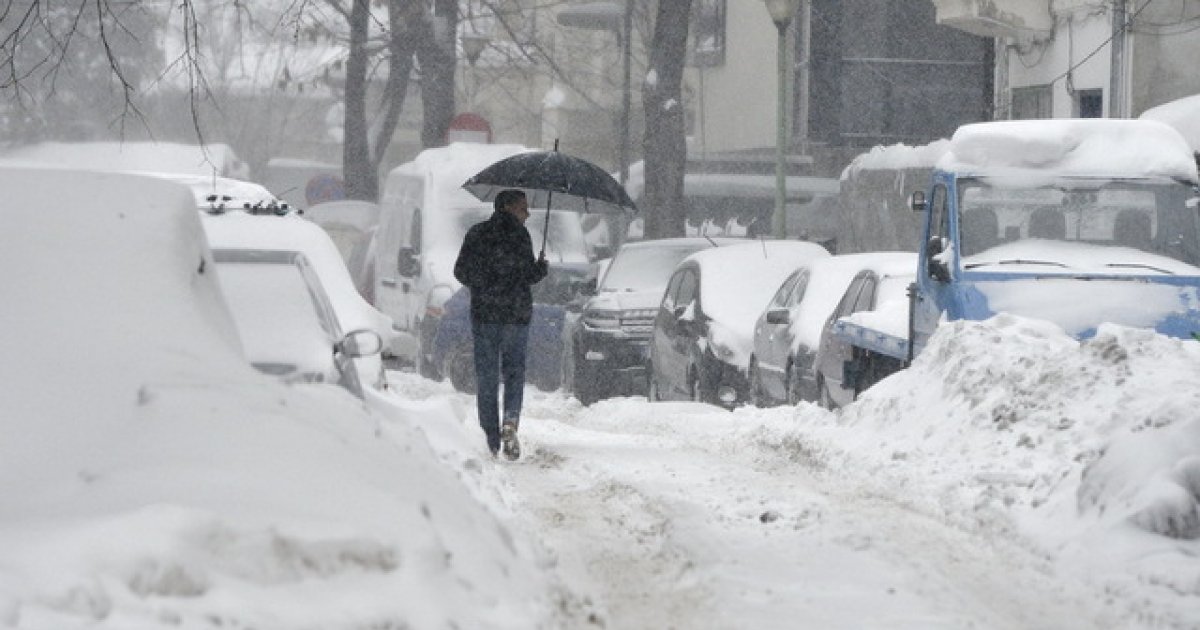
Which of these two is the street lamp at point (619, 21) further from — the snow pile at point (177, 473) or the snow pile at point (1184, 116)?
the snow pile at point (177, 473)

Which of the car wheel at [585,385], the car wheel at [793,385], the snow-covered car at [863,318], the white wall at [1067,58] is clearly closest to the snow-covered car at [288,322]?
the snow-covered car at [863,318]

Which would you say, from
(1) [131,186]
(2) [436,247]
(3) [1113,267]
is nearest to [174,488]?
(1) [131,186]

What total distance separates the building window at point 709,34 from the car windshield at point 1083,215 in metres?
34.0

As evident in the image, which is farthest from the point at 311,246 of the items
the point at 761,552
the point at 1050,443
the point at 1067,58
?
the point at 1067,58

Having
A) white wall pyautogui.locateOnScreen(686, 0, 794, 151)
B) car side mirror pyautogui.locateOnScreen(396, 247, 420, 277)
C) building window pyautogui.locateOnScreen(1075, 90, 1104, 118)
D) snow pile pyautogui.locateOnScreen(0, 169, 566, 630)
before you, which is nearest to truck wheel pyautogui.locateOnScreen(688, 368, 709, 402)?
car side mirror pyautogui.locateOnScreen(396, 247, 420, 277)

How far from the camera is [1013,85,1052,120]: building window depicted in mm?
30438

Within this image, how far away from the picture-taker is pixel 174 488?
627 centimetres

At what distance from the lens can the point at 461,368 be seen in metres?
23.0

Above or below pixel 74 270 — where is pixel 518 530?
below

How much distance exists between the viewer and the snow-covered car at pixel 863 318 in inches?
655

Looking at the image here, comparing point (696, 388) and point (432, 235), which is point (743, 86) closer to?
point (432, 235)

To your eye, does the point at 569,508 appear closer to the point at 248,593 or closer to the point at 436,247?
the point at 248,593

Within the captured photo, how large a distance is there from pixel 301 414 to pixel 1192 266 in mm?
8653

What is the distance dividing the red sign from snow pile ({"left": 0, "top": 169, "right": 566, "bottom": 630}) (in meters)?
21.4
